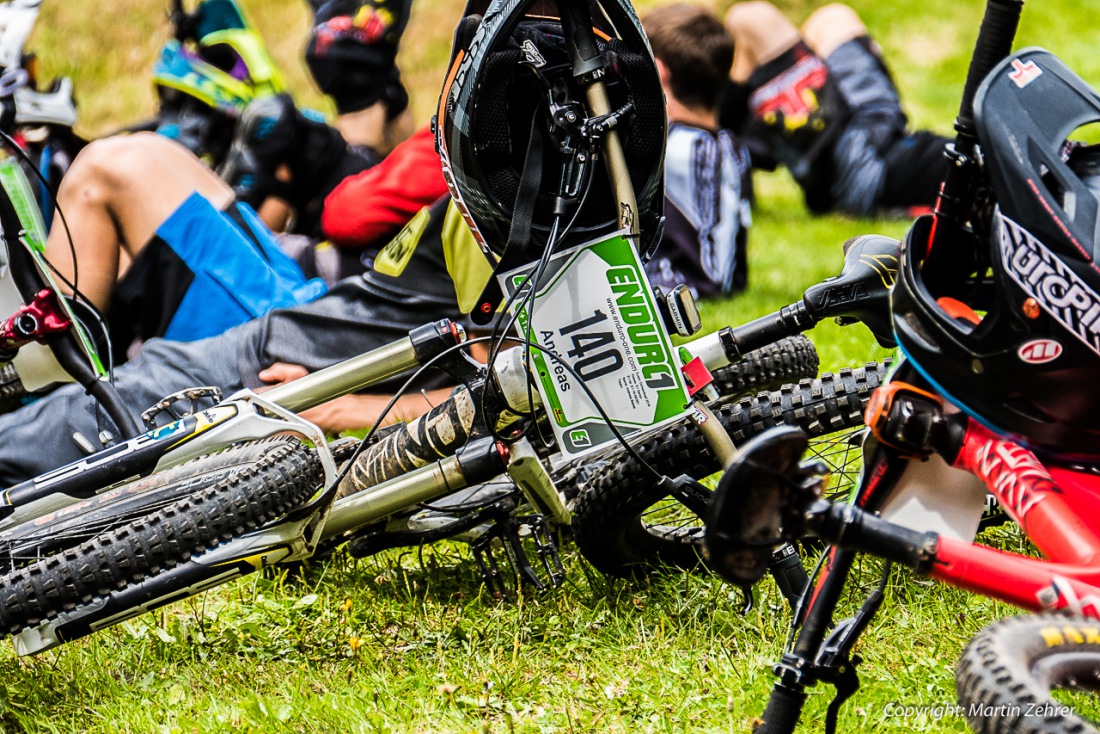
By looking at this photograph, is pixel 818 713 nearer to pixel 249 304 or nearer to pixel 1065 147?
pixel 1065 147

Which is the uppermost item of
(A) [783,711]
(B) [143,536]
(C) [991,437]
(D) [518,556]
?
(C) [991,437]

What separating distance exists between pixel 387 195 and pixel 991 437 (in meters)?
2.57

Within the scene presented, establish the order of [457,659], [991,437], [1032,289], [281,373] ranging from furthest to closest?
[281,373] → [457,659] → [991,437] → [1032,289]

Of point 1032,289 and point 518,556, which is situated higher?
point 1032,289

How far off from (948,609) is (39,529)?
212cm

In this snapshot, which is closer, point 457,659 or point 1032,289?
point 1032,289

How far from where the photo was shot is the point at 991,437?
2.14 metres

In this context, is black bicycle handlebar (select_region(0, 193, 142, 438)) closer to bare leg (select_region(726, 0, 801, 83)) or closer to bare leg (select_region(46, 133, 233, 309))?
bare leg (select_region(46, 133, 233, 309))

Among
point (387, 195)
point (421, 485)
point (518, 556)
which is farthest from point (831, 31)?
point (421, 485)

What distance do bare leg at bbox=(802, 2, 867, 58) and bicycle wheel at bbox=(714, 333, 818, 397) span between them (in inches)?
223

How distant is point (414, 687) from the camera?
2.82m

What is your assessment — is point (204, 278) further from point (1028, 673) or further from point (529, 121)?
point (1028, 673)

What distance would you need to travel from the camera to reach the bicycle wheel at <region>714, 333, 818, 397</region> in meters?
3.23

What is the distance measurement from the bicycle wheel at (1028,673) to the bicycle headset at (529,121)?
1344 millimetres
